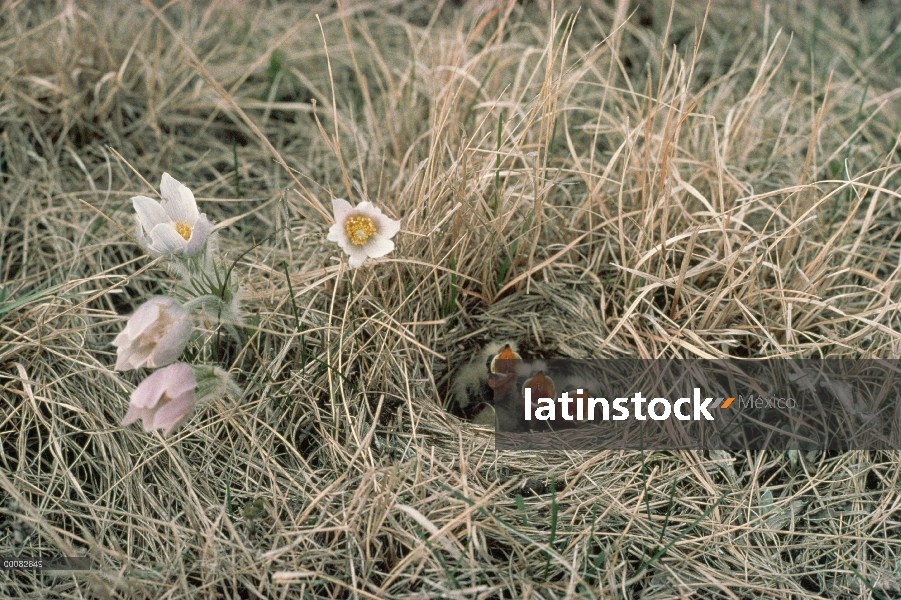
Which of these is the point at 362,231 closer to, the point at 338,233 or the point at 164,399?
the point at 338,233

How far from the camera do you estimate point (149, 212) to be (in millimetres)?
1699

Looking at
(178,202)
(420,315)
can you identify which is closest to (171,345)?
(178,202)

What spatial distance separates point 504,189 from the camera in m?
2.03

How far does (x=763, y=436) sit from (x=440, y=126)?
115 cm

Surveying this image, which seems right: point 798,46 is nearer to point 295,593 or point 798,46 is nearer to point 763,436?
point 763,436

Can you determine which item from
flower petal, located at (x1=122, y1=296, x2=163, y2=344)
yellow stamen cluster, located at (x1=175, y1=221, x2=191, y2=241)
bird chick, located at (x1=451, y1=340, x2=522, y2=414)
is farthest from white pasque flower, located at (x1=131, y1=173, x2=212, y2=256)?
bird chick, located at (x1=451, y1=340, x2=522, y2=414)

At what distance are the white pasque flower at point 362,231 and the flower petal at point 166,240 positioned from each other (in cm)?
34

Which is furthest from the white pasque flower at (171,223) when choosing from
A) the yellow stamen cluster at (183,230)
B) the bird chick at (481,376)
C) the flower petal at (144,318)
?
the bird chick at (481,376)

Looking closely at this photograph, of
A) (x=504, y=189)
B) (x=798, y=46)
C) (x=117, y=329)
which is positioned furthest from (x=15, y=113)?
(x=798, y=46)

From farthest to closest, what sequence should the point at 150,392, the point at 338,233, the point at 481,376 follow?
the point at 481,376
the point at 338,233
the point at 150,392

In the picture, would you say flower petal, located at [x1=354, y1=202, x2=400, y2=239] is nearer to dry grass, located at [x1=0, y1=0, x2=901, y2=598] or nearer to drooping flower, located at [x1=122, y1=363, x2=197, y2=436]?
dry grass, located at [x1=0, y1=0, x2=901, y2=598]

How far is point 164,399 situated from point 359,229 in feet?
1.90

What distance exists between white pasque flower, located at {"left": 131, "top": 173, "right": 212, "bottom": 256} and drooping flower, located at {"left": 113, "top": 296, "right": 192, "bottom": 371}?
129mm

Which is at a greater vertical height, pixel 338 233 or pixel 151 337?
pixel 338 233
